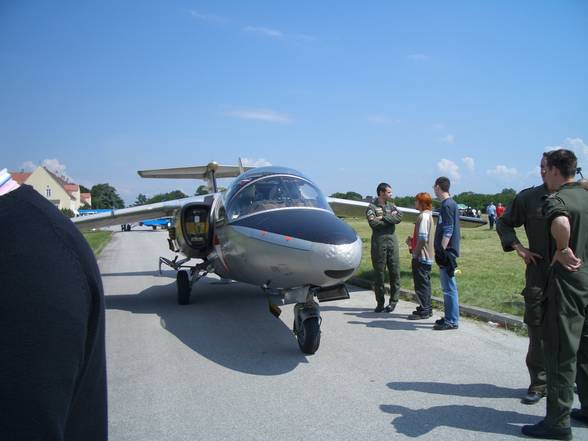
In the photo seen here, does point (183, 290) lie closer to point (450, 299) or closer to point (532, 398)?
point (450, 299)

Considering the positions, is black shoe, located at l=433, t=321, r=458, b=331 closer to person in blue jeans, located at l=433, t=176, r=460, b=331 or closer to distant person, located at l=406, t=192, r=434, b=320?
person in blue jeans, located at l=433, t=176, r=460, b=331

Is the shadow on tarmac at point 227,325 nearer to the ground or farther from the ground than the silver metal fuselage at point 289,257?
nearer to the ground

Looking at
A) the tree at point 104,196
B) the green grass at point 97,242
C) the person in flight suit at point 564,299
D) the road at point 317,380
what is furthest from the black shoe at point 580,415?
the tree at point 104,196

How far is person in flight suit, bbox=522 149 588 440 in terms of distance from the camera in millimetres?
3404

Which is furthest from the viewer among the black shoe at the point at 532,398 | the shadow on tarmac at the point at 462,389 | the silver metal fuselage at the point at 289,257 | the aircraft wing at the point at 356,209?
the aircraft wing at the point at 356,209

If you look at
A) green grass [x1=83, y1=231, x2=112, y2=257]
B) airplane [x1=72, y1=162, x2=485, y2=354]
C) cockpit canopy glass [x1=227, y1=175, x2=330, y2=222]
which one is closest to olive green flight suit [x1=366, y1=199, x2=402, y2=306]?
airplane [x1=72, y1=162, x2=485, y2=354]

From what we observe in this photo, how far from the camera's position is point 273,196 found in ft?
22.4

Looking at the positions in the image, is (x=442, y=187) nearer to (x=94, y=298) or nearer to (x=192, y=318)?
(x=192, y=318)

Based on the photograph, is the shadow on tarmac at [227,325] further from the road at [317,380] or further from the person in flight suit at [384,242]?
the person in flight suit at [384,242]

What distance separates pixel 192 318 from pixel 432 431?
523 cm

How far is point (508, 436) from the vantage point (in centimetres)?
351

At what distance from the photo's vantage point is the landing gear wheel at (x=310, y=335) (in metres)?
5.53

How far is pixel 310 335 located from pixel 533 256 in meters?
2.69

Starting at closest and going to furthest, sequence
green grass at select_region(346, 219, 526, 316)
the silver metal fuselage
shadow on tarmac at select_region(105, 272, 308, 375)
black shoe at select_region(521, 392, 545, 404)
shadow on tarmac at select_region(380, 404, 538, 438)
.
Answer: shadow on tarmac at select_region(380, 404, 538, 438), black shoe at select_region(521, 392, 545, 404), the silver metal fuselage, shadow on tarmac at select_region(105, 272, 308, 375), green grass at select_region(346, 219, 526, 316)
